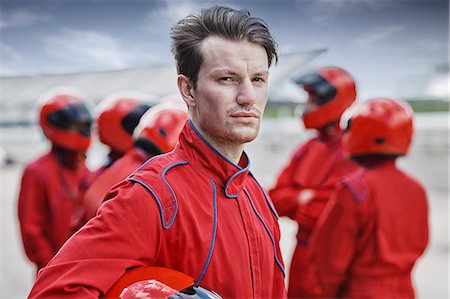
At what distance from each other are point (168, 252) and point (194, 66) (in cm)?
48

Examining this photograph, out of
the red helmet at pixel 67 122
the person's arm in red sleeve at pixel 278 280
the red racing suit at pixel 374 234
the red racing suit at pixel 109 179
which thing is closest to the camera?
the person's arm in red sleeve at pixel 278 280

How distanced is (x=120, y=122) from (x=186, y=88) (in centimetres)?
252

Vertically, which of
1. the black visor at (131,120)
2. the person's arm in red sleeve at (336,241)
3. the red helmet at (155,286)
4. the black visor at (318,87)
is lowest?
the person's arm in red sleeve at (336,241)

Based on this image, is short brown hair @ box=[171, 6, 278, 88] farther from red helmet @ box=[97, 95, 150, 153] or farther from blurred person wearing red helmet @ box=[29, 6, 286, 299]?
red helmet @ box=[97, 95, 150, 153]

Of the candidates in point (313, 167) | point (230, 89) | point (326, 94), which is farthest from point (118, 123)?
point (230, 89)

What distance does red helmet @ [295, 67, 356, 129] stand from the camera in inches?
165

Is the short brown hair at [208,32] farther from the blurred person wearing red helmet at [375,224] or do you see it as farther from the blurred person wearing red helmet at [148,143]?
the blurred person wearing red helmet at [375,224]

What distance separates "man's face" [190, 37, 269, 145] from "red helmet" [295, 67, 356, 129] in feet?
9.12

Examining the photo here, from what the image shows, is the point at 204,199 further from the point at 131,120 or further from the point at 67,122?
the point at 67,122

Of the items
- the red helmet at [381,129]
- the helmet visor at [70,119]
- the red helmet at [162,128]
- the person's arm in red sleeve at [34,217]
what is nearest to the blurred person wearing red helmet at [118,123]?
the person's arm in red sleeve at [34,217]

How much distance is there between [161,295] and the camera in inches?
45.4

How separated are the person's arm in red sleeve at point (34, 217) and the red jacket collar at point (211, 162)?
291 cm

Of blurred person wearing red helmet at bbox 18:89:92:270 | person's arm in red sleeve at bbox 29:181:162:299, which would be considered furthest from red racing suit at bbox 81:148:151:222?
person's arm in red sleeve at bbox 29:181:162:299

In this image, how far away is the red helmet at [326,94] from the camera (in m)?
4.18
